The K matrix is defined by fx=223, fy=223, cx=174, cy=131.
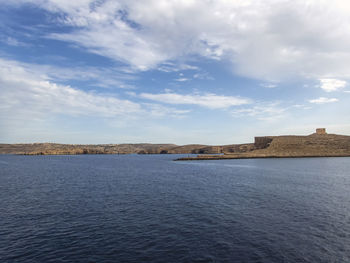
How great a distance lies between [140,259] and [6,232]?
49.5 feet

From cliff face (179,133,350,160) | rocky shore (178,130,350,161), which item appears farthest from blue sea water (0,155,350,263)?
cliff face (179,133,350,160)

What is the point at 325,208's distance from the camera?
98.0 feet

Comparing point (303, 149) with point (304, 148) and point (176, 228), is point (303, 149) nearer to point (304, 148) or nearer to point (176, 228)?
point (304, 148)

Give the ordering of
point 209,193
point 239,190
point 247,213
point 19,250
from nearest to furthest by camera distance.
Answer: point 19,250 < point 247,213 < point 209,193 < point 239,190

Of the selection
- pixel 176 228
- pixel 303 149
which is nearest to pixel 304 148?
pixel 303 149

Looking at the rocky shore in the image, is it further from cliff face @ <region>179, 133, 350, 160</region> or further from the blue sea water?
the blue sea water

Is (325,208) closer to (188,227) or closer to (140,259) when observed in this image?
(188,227)

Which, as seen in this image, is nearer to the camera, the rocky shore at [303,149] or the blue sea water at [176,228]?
the blue sea water at [176,228]

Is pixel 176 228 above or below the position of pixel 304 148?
below

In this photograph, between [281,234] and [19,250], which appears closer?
[19,250]

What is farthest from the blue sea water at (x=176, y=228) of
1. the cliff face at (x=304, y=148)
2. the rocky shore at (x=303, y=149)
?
the cliff face at (x=304, y=148)

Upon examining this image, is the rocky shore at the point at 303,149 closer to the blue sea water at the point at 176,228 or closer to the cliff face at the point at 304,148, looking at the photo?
the cliff face at the point at 304,148

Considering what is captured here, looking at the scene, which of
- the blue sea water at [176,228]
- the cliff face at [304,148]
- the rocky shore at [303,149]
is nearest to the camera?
the blue sea water at [176,228]

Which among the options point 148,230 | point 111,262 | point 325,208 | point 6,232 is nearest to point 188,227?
point 148,230
